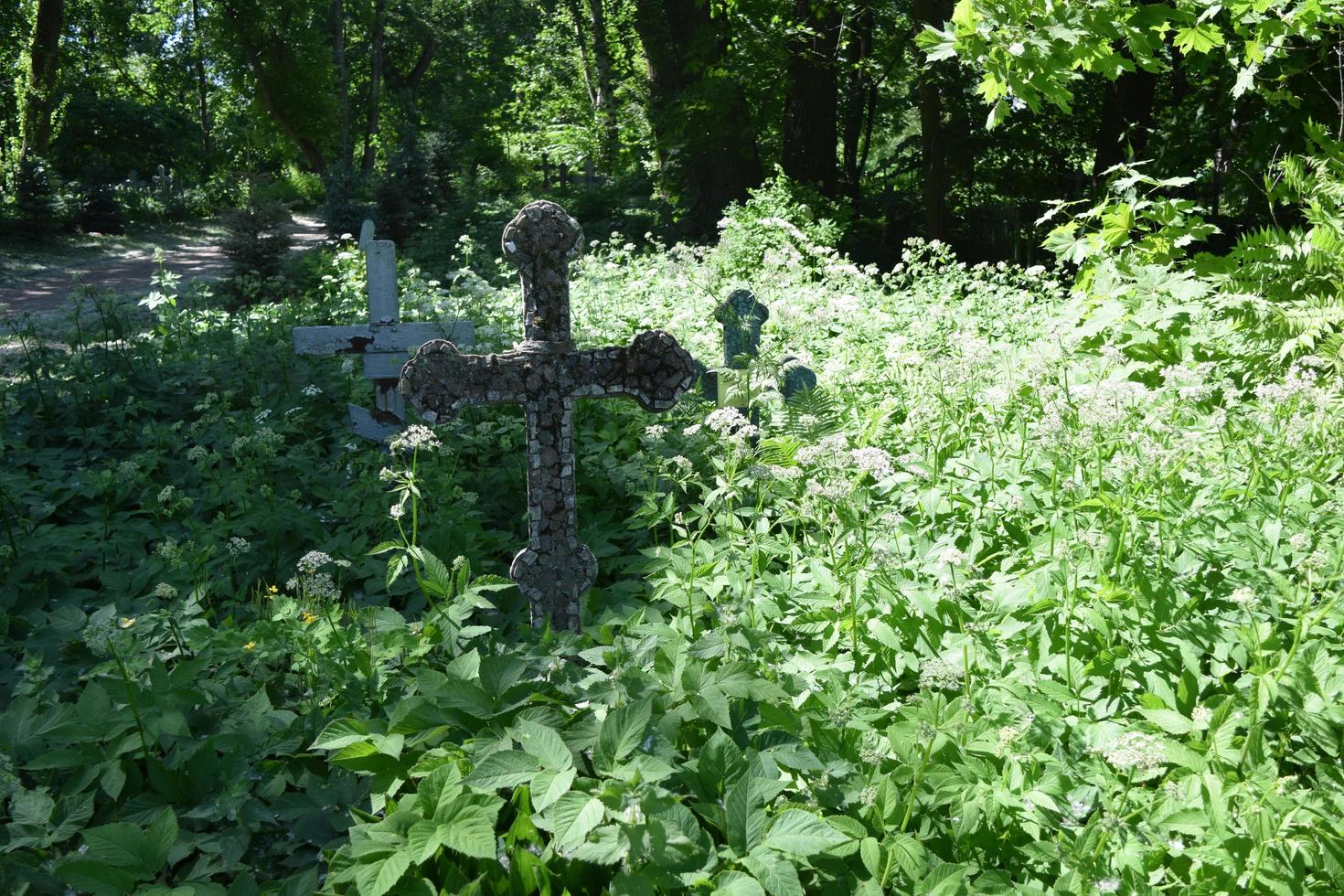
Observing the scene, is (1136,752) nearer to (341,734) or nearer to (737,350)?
(341,734)

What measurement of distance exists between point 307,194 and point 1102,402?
4021cm

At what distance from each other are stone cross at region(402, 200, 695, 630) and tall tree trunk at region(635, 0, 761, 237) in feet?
38.3

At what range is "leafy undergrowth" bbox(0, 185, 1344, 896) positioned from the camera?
1980 mm

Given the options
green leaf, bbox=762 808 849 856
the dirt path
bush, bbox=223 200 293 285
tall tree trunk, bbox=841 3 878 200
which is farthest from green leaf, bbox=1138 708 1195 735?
tall tree trunk, bbox=841 3 878 200

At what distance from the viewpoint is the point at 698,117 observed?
15.1 m

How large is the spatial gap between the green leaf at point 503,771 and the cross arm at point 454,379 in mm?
1798

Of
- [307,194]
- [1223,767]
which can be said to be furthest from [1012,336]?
[307,194]

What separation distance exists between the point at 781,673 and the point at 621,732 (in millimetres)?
Answer: 687

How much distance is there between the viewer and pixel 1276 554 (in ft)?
9.21

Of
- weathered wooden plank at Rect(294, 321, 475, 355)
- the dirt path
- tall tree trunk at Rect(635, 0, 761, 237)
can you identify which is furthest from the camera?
tall tree trunk at Rect(635, 0, 761, 237)

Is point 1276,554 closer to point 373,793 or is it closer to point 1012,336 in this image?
point 373,793

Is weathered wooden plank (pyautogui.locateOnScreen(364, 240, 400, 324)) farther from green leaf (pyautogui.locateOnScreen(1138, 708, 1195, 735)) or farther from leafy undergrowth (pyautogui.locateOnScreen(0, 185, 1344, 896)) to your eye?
green leaf (pyautogui.locateOnScreen(1138, 708, 1195, 735))

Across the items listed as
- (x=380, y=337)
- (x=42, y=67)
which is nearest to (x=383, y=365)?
(x=380, y=337)

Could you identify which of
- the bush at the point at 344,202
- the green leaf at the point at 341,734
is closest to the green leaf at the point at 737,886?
the green leaf at the point at 341,734
